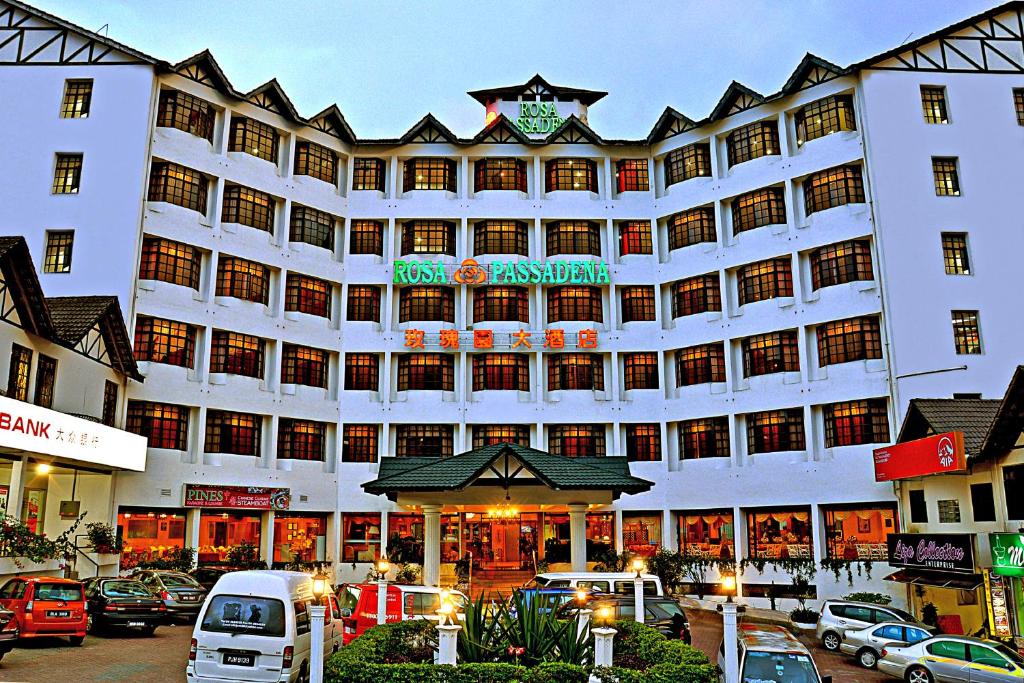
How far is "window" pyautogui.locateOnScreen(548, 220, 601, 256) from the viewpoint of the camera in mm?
47406

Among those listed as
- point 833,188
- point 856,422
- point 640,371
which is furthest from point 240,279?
point 856,422

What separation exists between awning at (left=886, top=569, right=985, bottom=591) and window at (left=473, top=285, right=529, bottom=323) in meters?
22.9

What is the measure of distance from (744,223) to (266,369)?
79.8ft

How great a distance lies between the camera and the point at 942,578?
92.1 feet

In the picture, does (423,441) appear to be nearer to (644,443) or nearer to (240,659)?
(644,443)

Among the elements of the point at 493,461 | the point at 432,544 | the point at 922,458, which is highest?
the point at 493,461

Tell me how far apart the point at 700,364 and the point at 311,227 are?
20.8m

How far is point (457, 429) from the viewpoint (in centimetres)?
4606

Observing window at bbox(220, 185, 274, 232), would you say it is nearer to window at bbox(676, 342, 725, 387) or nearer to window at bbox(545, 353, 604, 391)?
window at bbox(545, 353, 604, 391)

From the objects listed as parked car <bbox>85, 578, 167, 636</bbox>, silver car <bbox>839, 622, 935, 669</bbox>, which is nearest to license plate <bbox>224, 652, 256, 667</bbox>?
parked car <bbox>85, 578, 167, 636</bbox>

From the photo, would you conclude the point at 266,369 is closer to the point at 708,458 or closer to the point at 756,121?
the point at 708,458

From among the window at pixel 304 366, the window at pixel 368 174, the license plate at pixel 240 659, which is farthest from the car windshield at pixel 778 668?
the window at pixel 368 174

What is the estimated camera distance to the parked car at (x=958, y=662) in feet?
65.8

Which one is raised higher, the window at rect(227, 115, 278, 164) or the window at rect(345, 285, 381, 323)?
the window at rect(227, 115, 278, 164)
